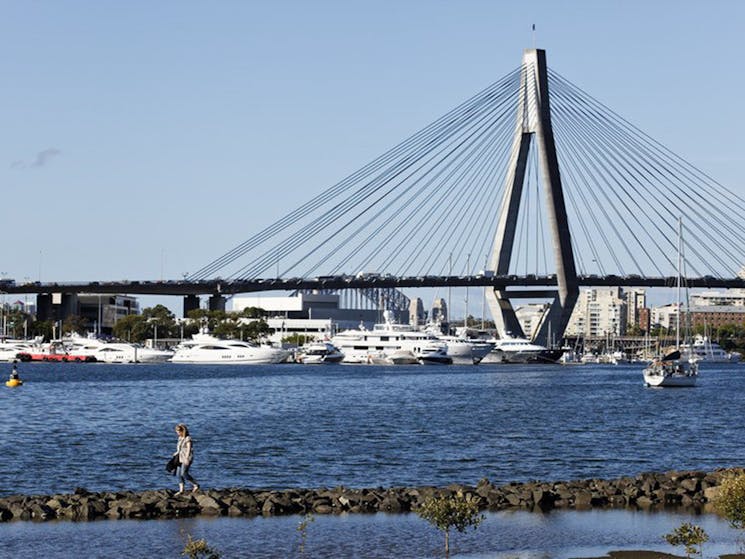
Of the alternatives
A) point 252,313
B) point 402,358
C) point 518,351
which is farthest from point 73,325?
point 518,351

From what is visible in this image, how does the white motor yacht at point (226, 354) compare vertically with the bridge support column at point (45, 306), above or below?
below

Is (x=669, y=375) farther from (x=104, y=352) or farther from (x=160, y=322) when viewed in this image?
(x=160, y=322)

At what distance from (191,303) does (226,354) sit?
64.4 ft

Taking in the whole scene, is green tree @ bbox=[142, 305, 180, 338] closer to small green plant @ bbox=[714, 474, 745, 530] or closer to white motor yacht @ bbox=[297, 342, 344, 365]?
white motor yacht @ bbox=[297, 342, 344, 365]

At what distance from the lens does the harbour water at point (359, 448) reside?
1983 centimetres

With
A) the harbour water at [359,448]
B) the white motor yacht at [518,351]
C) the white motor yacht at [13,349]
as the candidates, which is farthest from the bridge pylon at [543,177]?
the white motor yacht at [13,349]

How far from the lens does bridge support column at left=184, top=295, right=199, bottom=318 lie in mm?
142625

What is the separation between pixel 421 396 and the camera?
214 ft

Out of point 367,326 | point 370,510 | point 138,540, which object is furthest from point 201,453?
point 367,326

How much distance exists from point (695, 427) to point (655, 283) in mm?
75124

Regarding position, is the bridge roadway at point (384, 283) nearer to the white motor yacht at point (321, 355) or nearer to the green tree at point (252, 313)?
the white motor yacht at point (321, 355)

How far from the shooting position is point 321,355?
442ft

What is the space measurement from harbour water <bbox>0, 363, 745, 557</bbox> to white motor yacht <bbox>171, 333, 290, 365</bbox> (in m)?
53.3

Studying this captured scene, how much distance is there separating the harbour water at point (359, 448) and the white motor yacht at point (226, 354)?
175 feet
